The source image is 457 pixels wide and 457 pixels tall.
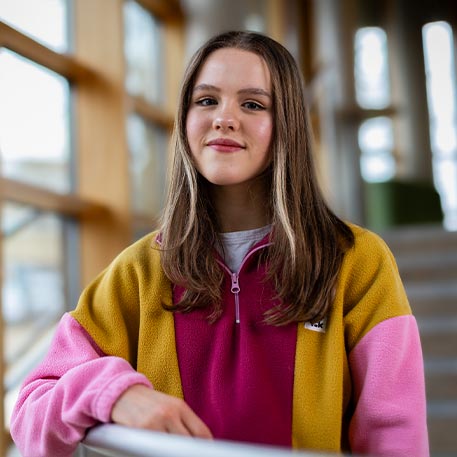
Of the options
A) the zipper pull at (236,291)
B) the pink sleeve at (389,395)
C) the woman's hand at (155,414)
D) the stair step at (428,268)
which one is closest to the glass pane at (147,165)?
the stair step at (428,268)

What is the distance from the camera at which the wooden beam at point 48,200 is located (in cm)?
347

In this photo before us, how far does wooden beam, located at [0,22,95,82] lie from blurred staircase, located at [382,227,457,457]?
2.20m

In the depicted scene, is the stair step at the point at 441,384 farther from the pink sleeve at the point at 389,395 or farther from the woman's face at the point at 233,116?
the woman's face at the point at 233,116

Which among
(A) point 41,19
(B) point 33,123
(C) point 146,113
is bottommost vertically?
(B) point 33,123

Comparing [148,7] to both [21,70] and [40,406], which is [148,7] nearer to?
[21,70]

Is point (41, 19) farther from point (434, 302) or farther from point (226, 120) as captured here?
point (226, 120)

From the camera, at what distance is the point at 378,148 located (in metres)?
10.7

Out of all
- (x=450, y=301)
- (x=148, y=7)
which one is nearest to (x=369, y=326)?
(x=450, y=301)

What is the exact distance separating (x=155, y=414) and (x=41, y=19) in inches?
133

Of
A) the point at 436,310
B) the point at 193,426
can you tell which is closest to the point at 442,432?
the point at 436,310

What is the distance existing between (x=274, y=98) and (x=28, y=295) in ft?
8.97

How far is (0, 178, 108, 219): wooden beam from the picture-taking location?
3473mm

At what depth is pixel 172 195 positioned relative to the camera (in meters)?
1.45

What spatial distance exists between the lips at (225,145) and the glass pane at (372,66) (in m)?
9.66
